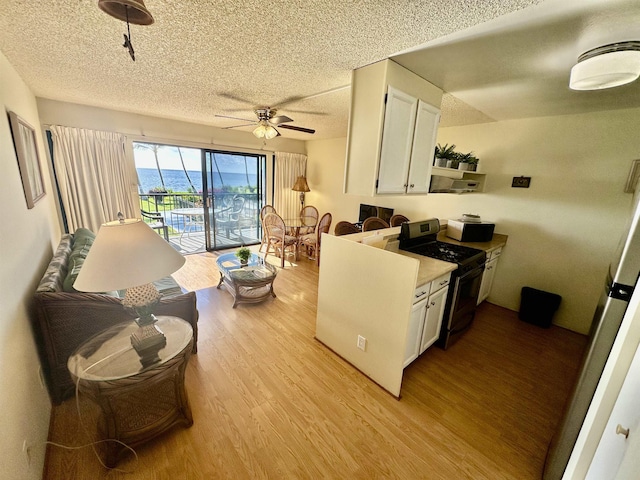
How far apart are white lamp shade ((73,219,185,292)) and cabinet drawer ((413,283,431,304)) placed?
161 cm

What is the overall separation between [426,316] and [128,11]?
2533mm

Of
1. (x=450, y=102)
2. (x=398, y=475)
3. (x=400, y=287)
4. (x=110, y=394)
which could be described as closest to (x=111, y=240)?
(x=110, y=394)

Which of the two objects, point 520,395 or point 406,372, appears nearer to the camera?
point 520,395

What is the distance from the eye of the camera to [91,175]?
354 centimetres

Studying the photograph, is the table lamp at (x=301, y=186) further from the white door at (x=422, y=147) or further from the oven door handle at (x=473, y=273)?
the oven door handle at (x=473, y=273)

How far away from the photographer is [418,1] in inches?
44.5

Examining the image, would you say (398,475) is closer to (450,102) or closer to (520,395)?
(520,395)

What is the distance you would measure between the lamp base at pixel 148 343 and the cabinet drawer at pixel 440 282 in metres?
1.96

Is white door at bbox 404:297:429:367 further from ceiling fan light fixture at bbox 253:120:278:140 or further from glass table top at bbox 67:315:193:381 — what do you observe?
ceiling fan light fixture at bbox 253:120:278:140

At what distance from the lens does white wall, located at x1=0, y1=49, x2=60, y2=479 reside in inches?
41.1

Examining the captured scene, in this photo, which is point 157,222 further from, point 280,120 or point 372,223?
point 372,223

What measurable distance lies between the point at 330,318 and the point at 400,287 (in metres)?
0.87

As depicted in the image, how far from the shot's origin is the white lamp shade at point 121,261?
1.20m

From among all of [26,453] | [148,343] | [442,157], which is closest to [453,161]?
[442,157]
